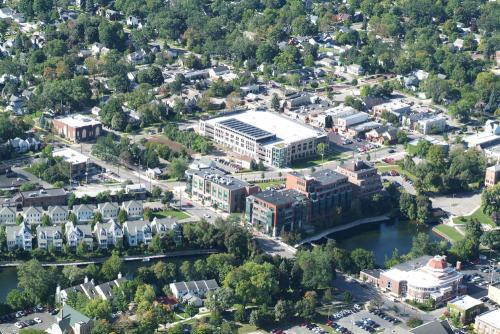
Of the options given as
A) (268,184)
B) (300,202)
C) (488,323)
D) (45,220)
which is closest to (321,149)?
(268,184)

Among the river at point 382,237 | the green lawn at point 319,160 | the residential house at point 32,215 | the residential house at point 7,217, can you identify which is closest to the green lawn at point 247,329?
the river at point 382,237

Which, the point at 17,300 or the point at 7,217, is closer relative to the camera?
the point at 17,300

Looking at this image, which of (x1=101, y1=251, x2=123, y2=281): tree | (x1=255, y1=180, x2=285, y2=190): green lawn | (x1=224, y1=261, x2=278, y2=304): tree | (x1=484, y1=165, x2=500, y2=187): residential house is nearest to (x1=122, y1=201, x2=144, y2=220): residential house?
(x1=101, y1=251, x2=123, y2=281): tree

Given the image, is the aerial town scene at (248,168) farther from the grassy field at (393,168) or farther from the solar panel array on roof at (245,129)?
the grassy field at (393,168)

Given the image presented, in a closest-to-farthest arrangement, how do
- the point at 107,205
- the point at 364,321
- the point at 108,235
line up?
the point at 364,321
the point at 108,235
the point at 107,205

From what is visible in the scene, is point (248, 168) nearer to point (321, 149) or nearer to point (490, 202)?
point (321, 149)

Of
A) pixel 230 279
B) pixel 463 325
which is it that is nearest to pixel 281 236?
pixel 230 279

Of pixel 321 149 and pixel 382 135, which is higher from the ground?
pixel 321 149
